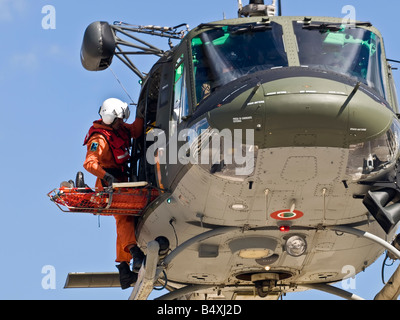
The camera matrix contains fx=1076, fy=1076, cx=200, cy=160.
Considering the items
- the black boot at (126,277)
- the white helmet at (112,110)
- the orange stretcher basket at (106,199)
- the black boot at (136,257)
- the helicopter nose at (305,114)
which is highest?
the helicopter nose at (305,114)

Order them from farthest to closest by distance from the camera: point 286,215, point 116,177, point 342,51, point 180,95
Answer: point 116,177 → point 180,95 → point 342,51 → point 286,215

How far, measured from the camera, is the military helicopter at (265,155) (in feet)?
43.1

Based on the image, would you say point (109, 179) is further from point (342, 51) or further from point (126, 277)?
point (342, 51)

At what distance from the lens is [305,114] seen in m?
12.9

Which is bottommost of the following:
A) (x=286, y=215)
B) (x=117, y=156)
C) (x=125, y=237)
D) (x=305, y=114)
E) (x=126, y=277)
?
(x=126, y=277)

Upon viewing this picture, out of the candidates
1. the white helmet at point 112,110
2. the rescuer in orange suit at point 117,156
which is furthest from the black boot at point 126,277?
the white helmet at point 112,110

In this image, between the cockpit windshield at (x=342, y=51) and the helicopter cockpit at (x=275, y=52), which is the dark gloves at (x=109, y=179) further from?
the cockpit windshield at (x=342, y=51)

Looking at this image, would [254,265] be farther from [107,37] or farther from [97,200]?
[107,37]

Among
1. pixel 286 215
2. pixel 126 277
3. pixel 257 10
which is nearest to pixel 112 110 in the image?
pixel 126 277

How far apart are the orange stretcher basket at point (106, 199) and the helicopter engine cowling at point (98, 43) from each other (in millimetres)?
2033

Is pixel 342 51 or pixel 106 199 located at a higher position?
pixel 342 51

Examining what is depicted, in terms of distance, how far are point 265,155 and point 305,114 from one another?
733mm

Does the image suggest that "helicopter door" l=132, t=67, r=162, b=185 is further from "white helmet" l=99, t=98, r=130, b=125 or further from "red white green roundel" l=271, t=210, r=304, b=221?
"red white green roundel" l=271, t=210, r=304, b=221

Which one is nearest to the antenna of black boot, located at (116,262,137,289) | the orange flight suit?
the orange flight suit
